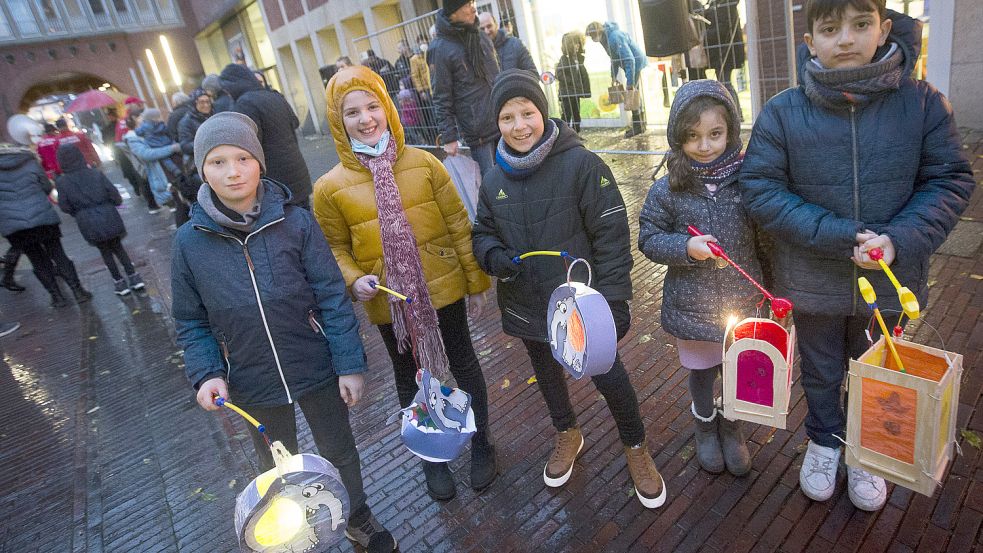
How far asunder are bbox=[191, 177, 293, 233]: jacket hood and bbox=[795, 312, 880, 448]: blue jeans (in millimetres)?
2037

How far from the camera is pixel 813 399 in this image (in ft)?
7.53

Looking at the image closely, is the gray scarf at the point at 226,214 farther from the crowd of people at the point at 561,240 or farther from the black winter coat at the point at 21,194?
the black winter coat at the point at 21,194

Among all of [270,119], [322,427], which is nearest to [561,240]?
[322,427]

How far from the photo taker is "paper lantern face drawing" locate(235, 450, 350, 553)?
1674 millimetres

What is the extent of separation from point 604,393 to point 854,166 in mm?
1226

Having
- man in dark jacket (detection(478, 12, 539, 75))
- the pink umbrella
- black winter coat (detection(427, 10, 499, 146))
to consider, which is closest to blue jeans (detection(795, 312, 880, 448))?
black winter coat (detection(427, 10, 499, 146))

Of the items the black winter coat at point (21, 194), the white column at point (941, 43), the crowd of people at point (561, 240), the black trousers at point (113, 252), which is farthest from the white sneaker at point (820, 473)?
the black winter coat at point (21, 194)

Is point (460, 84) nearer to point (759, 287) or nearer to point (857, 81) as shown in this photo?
point (857, 81)

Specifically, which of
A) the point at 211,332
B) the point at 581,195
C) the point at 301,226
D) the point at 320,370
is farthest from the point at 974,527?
the point at 211,332

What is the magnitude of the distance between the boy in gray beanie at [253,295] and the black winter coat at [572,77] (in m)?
7.02

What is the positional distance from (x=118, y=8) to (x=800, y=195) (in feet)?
134

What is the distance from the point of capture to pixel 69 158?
6.30m

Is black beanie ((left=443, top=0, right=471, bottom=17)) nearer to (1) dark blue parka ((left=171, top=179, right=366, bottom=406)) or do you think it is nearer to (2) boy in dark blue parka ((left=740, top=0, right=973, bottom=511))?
(1) dark blue parka ((left=171, top=179, right=366, bottom=406))

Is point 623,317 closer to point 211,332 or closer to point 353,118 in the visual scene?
point 353,118
